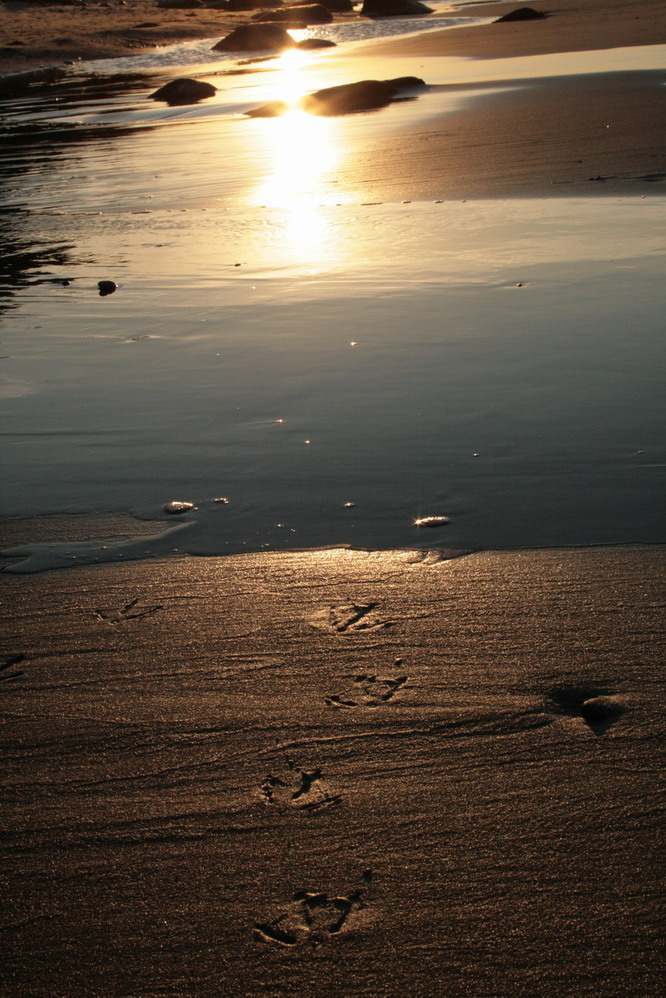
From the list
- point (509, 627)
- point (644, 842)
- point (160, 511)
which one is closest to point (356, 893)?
point (644, 842)

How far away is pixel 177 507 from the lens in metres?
3.39

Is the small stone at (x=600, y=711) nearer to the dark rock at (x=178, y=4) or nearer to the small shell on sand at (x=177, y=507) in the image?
the small shell on sand at (x=177, y=507)

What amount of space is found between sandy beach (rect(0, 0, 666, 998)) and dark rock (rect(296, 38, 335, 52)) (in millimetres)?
30258

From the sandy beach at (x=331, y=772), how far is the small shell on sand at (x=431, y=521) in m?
0.21

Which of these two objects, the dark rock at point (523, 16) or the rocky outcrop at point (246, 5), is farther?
the rocky outcrop at point (246, 5)

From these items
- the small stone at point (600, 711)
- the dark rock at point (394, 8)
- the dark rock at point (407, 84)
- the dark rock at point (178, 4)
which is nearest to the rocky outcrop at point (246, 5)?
the dark rock at point (178, 4)

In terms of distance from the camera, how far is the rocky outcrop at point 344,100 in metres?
15.1

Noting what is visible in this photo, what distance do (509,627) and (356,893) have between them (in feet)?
3.06

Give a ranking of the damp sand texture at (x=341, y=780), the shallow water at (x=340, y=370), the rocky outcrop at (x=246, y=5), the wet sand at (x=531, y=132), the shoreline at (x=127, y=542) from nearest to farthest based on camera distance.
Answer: the damp sand texture at (x=341, y=780) → the shoreline at (x=127, y=542) → the shallow water at (x=340, y=370) → the wet sand at (x=531, y=132) → the rocky outcrop at (x=246, y=5)

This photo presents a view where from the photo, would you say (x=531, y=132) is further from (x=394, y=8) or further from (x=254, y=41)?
(x=394, y=8)

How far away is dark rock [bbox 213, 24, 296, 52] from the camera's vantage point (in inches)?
1224

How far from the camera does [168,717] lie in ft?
7.61

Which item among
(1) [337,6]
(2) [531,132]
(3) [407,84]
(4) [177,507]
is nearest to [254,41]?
(3) [407,84]

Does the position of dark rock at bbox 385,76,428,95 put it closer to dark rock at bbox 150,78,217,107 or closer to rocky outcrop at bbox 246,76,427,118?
rocky outcrop at bbox 246,76,427,118
